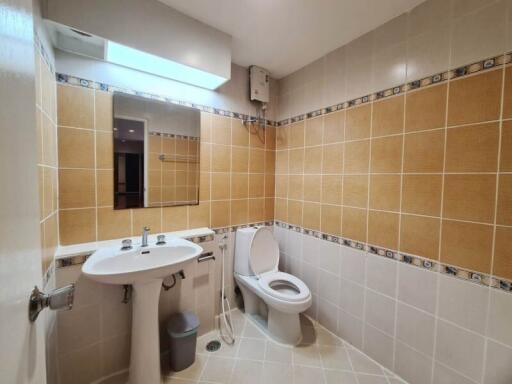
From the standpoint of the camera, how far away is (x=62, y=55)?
132 cm

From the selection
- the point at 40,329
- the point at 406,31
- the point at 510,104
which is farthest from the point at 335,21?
the point at 40,329

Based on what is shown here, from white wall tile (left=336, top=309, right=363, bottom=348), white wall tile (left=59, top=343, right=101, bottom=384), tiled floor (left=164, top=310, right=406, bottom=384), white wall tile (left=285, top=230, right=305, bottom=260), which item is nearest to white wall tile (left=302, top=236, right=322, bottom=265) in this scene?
white wall tile (left=285, top=230, right=305, bottom=260)

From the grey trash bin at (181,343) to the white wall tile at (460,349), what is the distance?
4.81 ft

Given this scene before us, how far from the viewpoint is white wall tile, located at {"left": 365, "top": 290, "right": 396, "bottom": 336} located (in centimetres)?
147

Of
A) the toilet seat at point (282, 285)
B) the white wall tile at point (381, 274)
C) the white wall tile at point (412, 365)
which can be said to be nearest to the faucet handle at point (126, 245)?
the toilet seat at point (282, 285)

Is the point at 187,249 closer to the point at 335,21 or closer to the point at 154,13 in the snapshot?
the point at 154,13

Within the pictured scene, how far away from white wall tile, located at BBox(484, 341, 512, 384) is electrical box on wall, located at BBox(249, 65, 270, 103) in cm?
220

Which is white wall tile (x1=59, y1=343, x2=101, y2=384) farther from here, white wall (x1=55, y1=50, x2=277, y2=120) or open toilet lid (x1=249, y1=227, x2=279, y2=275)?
white wall (x1=55, y1=50, x2=277, y2=120)

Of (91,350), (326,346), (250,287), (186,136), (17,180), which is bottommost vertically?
(326,346)

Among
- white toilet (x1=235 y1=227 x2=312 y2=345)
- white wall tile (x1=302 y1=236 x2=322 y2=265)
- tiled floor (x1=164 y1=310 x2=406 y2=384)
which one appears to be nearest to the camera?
tiled floor (x1=164 y1=310 x2=406 y2=384)

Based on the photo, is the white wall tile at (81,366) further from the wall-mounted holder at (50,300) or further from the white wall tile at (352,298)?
the white wall tile at (352,298)

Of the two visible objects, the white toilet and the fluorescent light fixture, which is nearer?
the fluorescent light fixture

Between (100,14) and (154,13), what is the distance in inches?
11.6

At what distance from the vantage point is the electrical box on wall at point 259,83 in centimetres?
205
